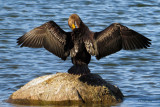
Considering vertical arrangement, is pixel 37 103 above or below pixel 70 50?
below

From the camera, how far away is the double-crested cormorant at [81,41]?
24.3 feet

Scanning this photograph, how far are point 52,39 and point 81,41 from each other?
52cm

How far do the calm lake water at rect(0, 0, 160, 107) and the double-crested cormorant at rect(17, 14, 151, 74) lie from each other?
0.98 meters

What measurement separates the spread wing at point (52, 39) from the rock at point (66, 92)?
45 cm

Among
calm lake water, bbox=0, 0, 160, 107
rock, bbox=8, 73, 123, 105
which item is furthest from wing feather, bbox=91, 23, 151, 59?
calm lake water, bbox=0, 0, 160, 107

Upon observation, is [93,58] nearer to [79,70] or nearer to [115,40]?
[115,40]

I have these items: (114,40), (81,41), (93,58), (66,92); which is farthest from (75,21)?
(93,58)

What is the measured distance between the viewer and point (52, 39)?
24.8 feet

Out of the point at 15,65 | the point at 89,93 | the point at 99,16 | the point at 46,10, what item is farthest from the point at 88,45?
the point at 46,10

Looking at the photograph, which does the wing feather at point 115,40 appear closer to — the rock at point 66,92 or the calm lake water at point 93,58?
the rock at point 66,92

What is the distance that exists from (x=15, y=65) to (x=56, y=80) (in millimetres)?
3020

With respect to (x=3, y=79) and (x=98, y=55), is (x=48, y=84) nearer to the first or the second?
(x=98, y=55)

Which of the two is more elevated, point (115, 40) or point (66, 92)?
point (115, 40)

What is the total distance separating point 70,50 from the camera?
745 centimetres
